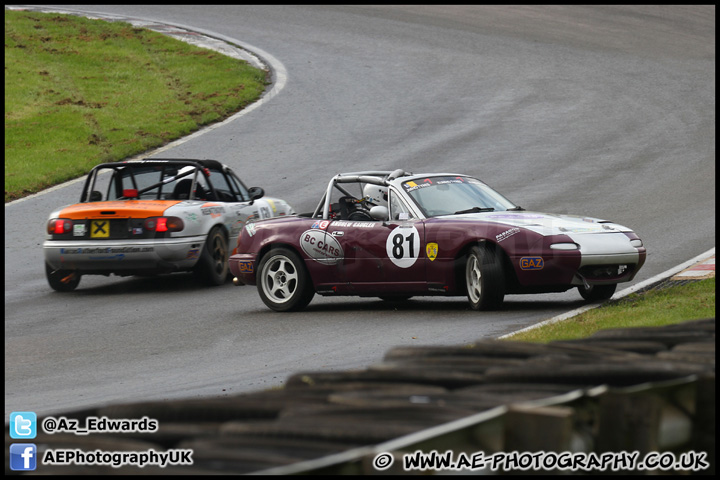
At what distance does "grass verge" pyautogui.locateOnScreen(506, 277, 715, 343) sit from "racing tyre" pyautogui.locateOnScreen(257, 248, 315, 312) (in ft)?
10.9

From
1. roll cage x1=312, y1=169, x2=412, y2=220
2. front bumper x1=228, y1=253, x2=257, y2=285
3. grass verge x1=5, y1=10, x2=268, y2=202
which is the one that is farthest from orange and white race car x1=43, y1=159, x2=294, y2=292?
grass verge x1=5, y1=10, x2=268, y2=202

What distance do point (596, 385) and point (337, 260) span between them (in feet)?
25.7

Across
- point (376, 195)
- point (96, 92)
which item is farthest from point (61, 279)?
point (96, 92)

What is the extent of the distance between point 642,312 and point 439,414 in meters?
6.27

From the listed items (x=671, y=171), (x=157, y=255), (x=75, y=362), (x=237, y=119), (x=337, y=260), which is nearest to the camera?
(x=75, y=362)

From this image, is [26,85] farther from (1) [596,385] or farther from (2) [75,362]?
(1) [596,385]

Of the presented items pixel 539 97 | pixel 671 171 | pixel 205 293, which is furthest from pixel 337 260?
pixel 539 97

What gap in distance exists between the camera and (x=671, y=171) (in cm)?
1986

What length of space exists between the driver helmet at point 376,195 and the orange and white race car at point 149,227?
2.51m

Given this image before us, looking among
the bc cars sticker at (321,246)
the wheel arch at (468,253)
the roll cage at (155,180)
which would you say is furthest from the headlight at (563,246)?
the roll cage at (155,180)

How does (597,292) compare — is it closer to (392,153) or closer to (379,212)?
(379,212)

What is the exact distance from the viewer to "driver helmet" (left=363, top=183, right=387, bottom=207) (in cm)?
1189

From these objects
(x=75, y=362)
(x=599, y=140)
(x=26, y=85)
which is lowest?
(x=75, y=362)

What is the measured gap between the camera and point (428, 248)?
10562 millimetres
